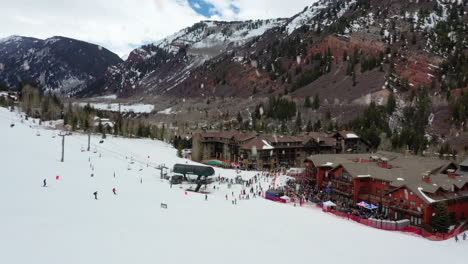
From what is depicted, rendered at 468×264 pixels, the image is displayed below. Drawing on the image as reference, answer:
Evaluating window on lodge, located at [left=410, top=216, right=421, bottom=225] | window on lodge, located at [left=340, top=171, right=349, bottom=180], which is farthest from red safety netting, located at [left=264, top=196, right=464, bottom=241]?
window on lodge, located at [left=340, top=171, right=349, bottom=180]

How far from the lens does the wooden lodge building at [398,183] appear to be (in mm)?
38062

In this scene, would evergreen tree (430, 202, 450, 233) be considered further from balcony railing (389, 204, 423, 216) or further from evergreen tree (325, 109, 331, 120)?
evergreen tree (325, 109, 331, 120)

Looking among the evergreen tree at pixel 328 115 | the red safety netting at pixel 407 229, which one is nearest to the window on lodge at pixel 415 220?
the red safety netting at pixel 407 229

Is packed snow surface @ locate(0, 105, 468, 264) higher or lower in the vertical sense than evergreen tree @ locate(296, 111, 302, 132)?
lower

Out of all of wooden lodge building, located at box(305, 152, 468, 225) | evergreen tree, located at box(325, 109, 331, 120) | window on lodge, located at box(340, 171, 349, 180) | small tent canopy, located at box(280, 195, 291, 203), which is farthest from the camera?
evergreen tree, located at box(325, 109, 331, 120)

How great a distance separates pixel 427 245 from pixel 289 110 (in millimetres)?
101542

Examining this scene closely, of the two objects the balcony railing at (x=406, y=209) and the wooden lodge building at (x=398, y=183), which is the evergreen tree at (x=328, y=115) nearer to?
the wooden lodge building at (x=398, y=183)

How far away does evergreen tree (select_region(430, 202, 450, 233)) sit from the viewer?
1378 inches

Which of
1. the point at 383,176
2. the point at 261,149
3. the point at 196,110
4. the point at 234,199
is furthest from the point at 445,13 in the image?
the point at 234,199

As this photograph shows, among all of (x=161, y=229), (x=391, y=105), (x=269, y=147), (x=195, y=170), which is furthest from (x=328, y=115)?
(x=161, y=229)

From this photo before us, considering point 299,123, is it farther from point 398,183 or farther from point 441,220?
point 441,220

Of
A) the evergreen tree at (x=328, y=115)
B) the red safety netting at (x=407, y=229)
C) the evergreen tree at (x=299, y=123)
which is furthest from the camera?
the evergreen tree at (x=328, y=115)

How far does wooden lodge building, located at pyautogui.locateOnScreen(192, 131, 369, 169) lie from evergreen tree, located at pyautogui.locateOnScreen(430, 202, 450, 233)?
39.7 meters

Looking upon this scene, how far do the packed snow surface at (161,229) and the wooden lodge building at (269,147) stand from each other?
28.5 metres
